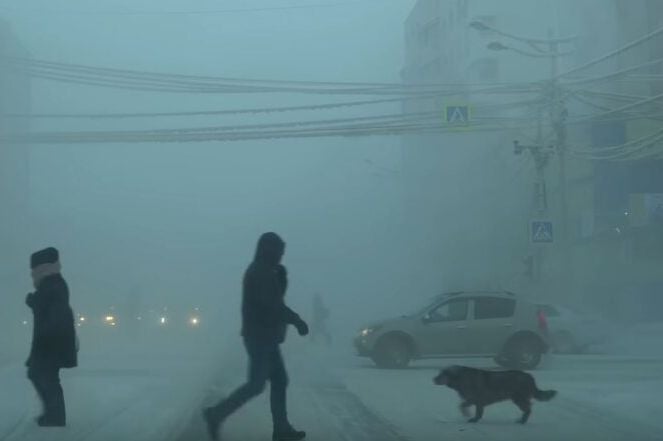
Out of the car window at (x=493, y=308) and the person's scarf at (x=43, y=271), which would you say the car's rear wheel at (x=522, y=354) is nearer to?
the car window at (x=493, y=308)

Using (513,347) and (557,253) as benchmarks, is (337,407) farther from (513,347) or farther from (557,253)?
(557,253)

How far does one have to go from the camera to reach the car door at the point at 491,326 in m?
20.0

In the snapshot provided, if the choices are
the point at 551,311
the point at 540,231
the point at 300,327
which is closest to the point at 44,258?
the point at 300,327

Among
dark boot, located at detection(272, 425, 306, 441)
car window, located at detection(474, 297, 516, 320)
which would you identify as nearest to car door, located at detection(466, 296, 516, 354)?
car window, located at detection(474, 297, 516, 320)

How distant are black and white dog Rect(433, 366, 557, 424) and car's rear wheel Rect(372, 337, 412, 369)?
27.2ft

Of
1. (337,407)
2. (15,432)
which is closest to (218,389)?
(337,407)

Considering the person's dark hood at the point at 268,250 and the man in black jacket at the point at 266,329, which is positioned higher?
the person's dark hood at the point at 268,250

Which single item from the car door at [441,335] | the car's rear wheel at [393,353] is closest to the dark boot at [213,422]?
the car's rear wheel at [393,353]

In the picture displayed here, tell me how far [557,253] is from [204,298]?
12635 mm

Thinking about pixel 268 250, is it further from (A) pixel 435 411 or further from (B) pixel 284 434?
(A) pixel 435 411

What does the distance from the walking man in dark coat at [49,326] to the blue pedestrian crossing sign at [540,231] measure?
20406mm

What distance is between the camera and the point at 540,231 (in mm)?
29281

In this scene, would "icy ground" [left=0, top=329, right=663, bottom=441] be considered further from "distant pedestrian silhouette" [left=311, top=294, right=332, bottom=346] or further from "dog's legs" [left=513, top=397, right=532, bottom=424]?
"distant pedestrian silhouette" [left=311, top=294, right=332, bottom=346]

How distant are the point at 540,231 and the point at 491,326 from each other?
31.8 feet
